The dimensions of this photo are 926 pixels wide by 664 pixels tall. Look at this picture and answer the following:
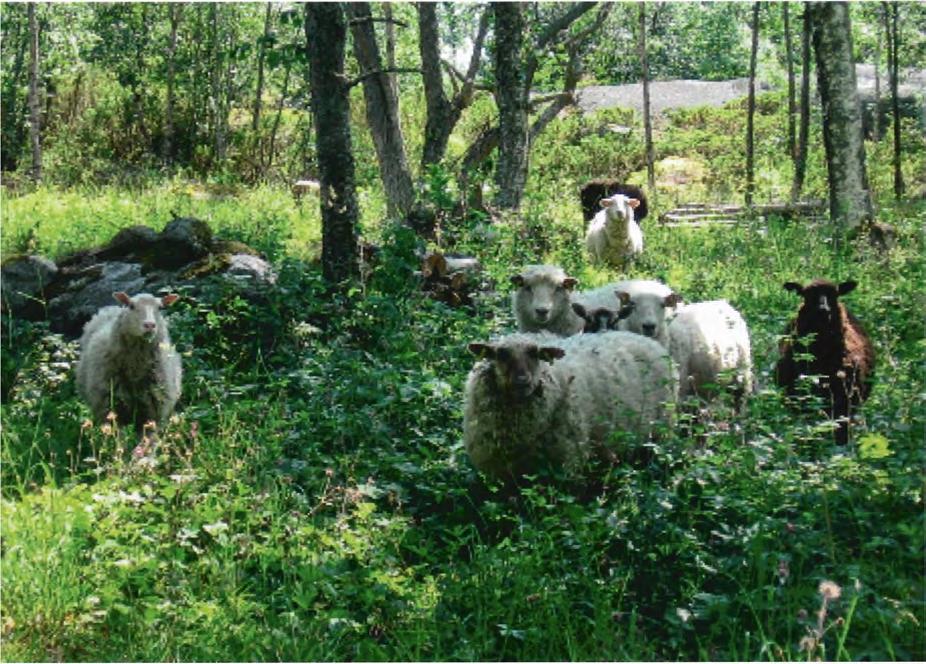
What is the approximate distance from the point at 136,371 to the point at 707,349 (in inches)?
163

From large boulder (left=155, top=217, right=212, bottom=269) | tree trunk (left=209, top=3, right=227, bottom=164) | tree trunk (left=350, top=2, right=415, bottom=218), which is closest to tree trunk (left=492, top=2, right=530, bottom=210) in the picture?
tree trunk (left=350, top=2, right=415, bottom=218)

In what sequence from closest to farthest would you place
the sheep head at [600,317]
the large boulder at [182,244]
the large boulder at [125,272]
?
1. the sheep head at [600,317]
2. the large boulder at [125,272]
3. the large boulder at [182,244]

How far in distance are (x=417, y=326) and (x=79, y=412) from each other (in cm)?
266

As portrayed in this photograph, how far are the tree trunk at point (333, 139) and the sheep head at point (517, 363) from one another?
3.60 m

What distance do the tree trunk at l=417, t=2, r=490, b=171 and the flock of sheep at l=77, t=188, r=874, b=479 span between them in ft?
25.8

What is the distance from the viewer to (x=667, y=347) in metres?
7.95

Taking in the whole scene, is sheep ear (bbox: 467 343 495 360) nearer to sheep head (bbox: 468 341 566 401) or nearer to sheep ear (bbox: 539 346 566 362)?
sheep head (bbox: 468 341 566 401)

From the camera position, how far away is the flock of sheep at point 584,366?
6391 millimetres

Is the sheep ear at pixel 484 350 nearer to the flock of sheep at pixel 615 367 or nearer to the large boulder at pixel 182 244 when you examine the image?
the flock of sheep at pixel 615 367

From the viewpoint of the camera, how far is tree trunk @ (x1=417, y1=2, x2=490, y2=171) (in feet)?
53.2

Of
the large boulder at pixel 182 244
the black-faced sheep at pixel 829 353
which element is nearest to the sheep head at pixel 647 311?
the black-faced sheep at pixel 829 353

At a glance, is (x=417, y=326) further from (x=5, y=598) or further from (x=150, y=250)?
(x=5, y=598)

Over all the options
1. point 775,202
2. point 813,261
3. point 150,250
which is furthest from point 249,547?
point 775,202

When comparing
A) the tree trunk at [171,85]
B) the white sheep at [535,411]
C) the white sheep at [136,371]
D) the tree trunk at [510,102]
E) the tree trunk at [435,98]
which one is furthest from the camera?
the tree trunk at [171,85]
